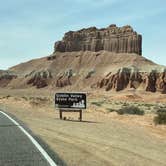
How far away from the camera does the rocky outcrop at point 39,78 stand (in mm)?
172875

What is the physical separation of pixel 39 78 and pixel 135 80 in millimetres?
41083

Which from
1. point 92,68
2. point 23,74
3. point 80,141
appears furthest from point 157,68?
point 80,141

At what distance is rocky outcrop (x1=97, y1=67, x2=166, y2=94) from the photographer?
14138 cm

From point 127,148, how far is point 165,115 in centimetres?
1716

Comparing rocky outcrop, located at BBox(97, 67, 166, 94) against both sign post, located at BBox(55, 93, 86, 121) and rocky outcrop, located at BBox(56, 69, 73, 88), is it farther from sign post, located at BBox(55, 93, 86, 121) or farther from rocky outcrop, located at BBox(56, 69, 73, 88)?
sign post, located at BBox(55, 93, 86, 121)

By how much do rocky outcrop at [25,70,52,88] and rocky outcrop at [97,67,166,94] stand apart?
2584 cm

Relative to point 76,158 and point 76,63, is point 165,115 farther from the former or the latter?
point 76,63

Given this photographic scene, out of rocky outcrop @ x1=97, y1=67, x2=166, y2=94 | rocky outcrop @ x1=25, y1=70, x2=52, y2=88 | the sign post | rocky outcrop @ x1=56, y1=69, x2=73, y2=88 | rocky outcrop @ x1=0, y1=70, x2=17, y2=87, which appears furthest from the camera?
rocky outcrop @ x1=0, y1=70, x2=17, y2=87

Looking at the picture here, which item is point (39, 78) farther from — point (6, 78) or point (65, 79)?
point (6, 78)

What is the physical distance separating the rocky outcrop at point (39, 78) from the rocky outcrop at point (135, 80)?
25.8 metres

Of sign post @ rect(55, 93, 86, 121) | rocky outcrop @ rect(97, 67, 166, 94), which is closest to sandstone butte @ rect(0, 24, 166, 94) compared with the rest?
rocky outcrop @ rect(97, 67, 166, 94)

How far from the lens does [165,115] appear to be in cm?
3181

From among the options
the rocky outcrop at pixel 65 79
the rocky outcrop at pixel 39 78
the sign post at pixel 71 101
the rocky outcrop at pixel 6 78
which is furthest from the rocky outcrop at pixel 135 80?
the sign post at pixel 71 101

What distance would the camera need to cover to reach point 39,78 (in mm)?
174500
